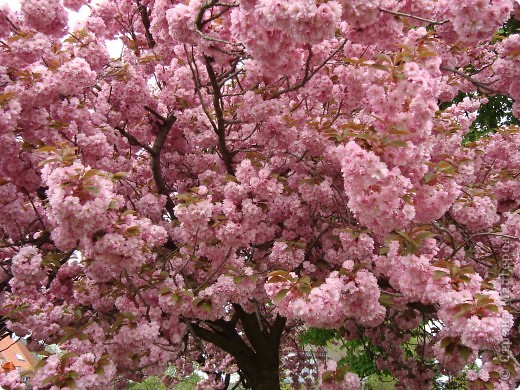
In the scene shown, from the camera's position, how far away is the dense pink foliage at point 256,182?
9.53 ft

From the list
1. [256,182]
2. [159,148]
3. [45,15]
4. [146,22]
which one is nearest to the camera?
[256,182]

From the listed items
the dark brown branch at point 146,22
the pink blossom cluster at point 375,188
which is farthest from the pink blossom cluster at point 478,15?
the dark brown branch at point 146,22

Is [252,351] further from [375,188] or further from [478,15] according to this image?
[478,15]

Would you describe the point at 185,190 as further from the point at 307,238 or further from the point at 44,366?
the point at 44,366

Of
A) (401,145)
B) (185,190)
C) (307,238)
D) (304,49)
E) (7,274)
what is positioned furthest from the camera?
(185,190)

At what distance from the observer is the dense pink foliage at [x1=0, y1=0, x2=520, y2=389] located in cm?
290

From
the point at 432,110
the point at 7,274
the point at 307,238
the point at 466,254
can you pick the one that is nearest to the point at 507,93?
the point at 466,254

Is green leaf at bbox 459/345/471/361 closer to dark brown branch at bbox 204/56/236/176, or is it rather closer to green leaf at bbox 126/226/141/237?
green leaf at bbox 126/226/141/237

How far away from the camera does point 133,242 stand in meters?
3.22

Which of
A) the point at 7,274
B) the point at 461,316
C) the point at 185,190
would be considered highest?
the point at 185,190

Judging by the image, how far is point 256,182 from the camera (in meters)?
3.99

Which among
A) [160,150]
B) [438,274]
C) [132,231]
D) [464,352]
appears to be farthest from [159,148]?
[464,352]

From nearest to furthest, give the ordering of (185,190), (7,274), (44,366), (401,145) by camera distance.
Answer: (401,145), (44,366), (7,274), (185,190)

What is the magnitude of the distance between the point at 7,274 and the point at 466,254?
4.15 metres
